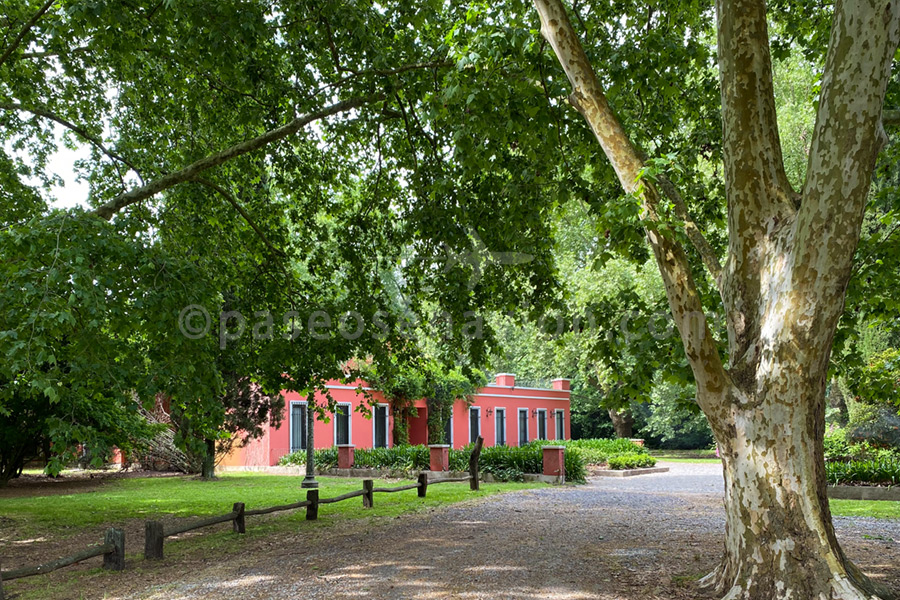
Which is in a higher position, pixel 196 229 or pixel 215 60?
pixel 215 60

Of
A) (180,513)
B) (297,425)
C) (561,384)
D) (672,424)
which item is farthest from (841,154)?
(672,424)

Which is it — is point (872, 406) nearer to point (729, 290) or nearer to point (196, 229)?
point (729, 290)

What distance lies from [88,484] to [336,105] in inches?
614

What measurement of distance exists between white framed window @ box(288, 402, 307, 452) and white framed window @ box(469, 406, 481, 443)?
880cm

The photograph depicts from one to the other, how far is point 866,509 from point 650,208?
31.5 feet

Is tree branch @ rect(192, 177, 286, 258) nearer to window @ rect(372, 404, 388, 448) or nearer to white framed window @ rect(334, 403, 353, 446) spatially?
white framed window @ rect(334, 403, 353, 446)

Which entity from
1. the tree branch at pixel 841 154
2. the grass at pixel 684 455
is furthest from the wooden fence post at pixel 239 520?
the grass at pixel 684 455

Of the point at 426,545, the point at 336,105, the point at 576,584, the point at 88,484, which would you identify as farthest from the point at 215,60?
the point at 88,484

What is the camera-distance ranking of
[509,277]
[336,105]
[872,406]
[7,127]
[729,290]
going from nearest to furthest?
[729,290] → [336,105] → [509,277] → [7,127] → [872,406]

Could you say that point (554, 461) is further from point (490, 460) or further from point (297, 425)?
point (297, 425)

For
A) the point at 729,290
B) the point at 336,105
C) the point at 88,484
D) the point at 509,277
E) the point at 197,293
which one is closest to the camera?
the point at 729,290

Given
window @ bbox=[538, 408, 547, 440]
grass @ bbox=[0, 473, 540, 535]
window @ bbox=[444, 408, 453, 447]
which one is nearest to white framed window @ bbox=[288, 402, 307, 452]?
grass @ bbox=[0, 473, 540, 535]

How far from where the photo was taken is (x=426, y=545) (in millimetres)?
8148

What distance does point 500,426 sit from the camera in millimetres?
32750
